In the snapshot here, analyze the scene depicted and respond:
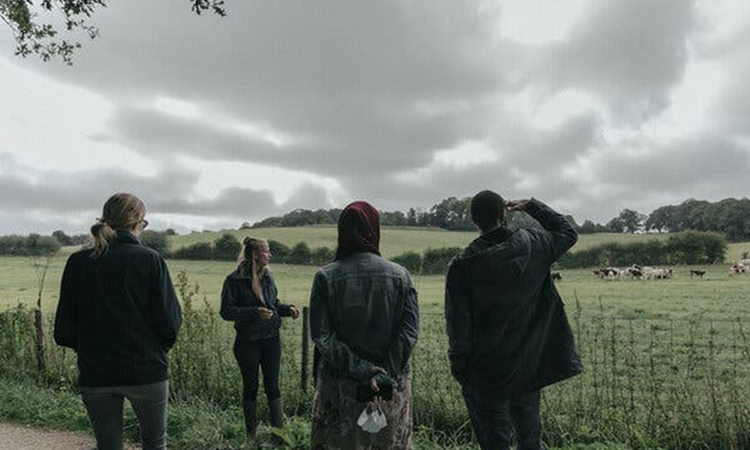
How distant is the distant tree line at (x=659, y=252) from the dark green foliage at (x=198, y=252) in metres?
34.7

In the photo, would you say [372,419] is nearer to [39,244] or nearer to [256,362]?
[256,362]

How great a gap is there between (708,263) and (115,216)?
69801mm

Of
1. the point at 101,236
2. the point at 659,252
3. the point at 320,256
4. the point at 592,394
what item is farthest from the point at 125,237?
the point at 659,252

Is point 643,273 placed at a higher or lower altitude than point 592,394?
lower

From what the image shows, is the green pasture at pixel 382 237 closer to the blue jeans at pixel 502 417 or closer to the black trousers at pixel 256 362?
the black trousers at pixel 256 362

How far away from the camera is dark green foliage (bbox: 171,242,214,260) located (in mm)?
59281

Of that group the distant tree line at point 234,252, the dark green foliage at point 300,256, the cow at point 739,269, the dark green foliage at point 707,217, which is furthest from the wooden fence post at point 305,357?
the dark green foliage at point 707,217

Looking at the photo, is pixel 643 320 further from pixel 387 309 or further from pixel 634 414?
pixel 387 309

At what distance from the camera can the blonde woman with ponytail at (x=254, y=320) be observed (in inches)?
213

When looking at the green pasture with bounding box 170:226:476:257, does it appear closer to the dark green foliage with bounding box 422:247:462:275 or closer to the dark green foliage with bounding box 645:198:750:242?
the dark green foliage with bounding box 422:247:462:275

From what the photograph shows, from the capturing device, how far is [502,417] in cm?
362

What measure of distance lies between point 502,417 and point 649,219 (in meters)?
103

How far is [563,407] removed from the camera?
6605 millimetres

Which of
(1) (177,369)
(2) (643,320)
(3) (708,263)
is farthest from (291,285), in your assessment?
(3) (708,263)
